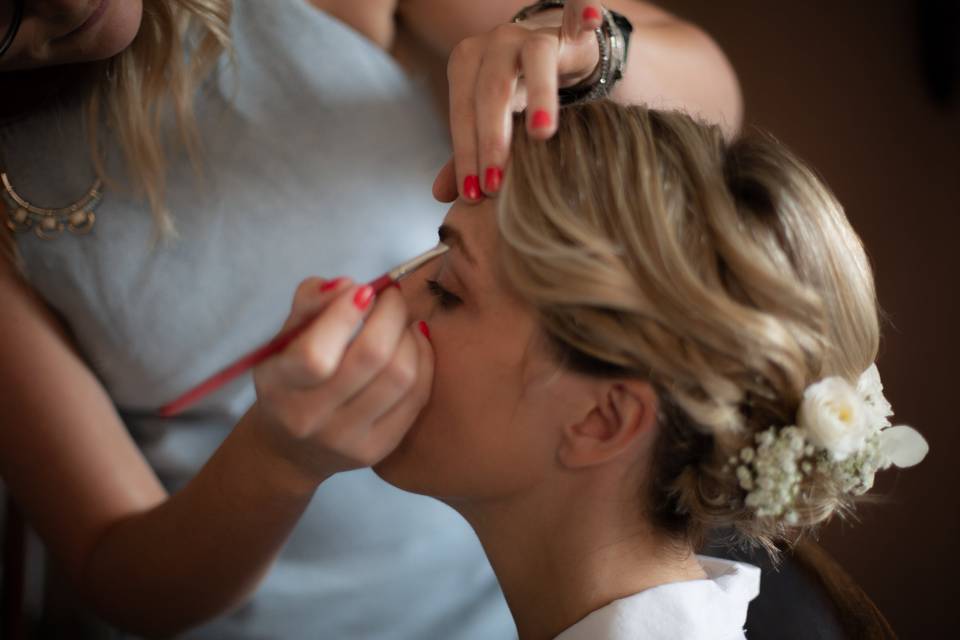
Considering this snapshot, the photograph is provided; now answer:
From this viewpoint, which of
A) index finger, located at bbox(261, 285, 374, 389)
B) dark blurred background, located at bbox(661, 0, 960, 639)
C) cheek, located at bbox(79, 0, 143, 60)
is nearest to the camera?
index finger, located at bbox(261, 285, 374, 389)

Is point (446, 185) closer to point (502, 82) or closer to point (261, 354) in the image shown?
point (502, 82)

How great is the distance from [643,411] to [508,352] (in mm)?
140

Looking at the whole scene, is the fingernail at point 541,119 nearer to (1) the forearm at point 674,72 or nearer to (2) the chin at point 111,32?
(1) the forearm at point 674,72

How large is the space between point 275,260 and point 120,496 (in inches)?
13.2

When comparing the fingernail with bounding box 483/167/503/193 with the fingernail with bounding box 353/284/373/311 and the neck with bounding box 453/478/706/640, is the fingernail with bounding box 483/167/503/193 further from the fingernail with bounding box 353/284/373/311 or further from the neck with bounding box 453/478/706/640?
the neck with bounding box 453/478/706/640

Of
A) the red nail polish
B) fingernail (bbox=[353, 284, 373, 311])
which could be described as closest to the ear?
fingernail (bbox=[353, 284, 373, 311])

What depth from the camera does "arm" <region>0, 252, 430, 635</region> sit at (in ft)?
3.15

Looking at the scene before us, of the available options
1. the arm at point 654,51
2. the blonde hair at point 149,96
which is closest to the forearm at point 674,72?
the arm at point 654,51

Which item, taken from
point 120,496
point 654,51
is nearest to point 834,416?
point 654,51

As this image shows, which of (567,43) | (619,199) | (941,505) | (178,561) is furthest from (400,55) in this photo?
(941,505)

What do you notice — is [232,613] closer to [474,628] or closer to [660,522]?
[474,628]

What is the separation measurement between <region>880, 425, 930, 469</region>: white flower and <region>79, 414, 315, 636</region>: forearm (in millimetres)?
564

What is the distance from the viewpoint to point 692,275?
0.78m

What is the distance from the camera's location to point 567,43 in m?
0.89
